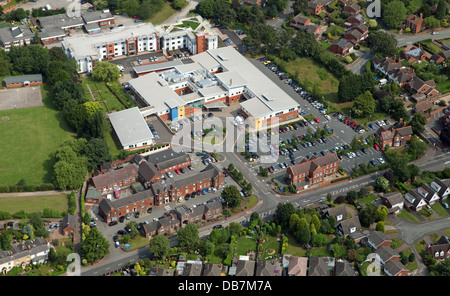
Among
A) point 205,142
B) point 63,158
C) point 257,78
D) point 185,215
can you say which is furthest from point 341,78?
point 63,158

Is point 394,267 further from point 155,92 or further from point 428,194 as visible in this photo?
point 155,92

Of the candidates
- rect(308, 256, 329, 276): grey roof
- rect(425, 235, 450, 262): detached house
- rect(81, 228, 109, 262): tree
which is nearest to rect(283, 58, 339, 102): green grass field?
rect(425, 235, 450, 262): detached house

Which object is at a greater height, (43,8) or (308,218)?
(43,8)

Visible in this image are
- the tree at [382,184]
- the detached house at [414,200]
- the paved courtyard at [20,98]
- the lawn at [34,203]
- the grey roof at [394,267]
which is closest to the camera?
the grey roof at [394,267]

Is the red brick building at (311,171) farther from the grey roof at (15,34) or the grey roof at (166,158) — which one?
the grey roof at (15,34)

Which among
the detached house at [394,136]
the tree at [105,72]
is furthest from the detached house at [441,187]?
the tree at [105,72]

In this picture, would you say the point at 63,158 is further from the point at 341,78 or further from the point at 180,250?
the point at 341,78
